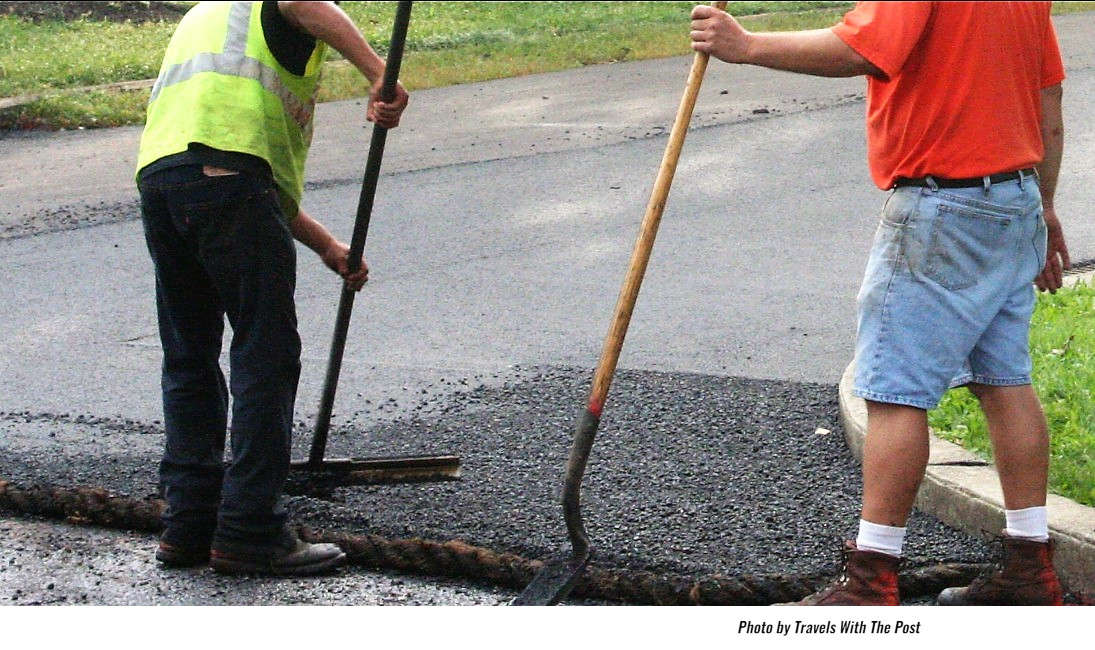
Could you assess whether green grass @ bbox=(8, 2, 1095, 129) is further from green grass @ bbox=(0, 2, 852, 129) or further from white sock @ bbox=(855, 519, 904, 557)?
white sock @ bbox=(855, 519, 904, 557)

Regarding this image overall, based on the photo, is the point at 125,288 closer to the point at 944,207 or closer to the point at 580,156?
the point at 580,156

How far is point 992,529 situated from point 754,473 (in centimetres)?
81

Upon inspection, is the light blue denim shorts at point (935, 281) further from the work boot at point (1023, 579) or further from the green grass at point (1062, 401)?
the green grass at point (1062, 401)

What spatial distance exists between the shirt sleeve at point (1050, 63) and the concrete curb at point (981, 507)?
1121mm

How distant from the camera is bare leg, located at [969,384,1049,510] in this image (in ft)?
11.3

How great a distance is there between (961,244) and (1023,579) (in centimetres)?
82

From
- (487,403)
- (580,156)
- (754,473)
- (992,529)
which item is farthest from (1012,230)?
(580,156)

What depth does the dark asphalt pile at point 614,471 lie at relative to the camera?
3.98 metres

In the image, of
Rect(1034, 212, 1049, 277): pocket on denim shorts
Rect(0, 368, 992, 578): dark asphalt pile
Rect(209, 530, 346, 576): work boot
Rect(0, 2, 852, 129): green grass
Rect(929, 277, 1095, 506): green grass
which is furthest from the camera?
Rect(0, 2, 852, 129): green grass

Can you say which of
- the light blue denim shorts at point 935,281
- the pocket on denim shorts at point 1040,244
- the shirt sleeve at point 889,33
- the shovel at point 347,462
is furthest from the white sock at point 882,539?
the shovel at point 347,462

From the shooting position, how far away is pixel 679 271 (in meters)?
7.06

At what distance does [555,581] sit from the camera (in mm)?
3596

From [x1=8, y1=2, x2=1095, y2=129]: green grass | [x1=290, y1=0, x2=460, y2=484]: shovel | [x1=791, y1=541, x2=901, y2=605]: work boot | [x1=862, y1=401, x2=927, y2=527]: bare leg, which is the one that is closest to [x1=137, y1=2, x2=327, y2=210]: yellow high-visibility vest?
[x1=290, y1=0, x2=460, y2=484]: shovel

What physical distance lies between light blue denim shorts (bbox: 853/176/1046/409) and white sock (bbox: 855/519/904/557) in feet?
0.95
